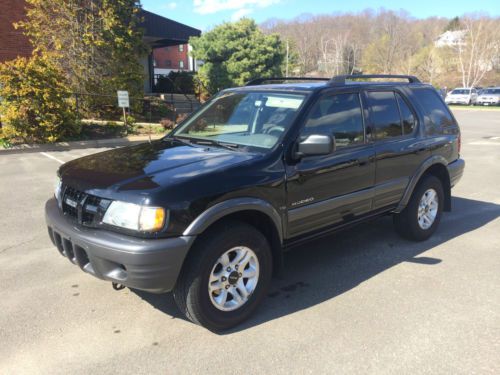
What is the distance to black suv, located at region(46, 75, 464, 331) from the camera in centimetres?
284

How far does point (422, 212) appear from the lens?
196 inches

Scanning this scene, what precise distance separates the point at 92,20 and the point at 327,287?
14.0m

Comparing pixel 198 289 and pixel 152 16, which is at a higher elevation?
pixel 152 16

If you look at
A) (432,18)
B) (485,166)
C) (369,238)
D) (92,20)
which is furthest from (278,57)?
(432,18)

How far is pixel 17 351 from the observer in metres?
2.94

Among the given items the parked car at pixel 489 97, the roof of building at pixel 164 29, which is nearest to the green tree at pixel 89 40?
the roof of building at pixel 164 29

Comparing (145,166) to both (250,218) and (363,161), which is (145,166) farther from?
(363,161)

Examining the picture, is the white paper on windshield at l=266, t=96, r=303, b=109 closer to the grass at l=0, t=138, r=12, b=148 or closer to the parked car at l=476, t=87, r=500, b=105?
the grass at l=0, t=138, r=12, b=148

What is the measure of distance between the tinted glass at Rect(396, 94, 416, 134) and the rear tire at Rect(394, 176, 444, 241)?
0.65 meters

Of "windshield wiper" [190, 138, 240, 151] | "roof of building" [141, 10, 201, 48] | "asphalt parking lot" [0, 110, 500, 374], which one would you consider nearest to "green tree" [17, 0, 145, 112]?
"roof of building" [141, 10, 201, 48]

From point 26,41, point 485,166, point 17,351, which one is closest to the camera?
point 17,351

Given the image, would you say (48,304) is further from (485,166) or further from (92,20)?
(92,20)

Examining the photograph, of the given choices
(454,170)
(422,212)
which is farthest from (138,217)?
(454,170)

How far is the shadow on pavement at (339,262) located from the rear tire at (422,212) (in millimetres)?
131
